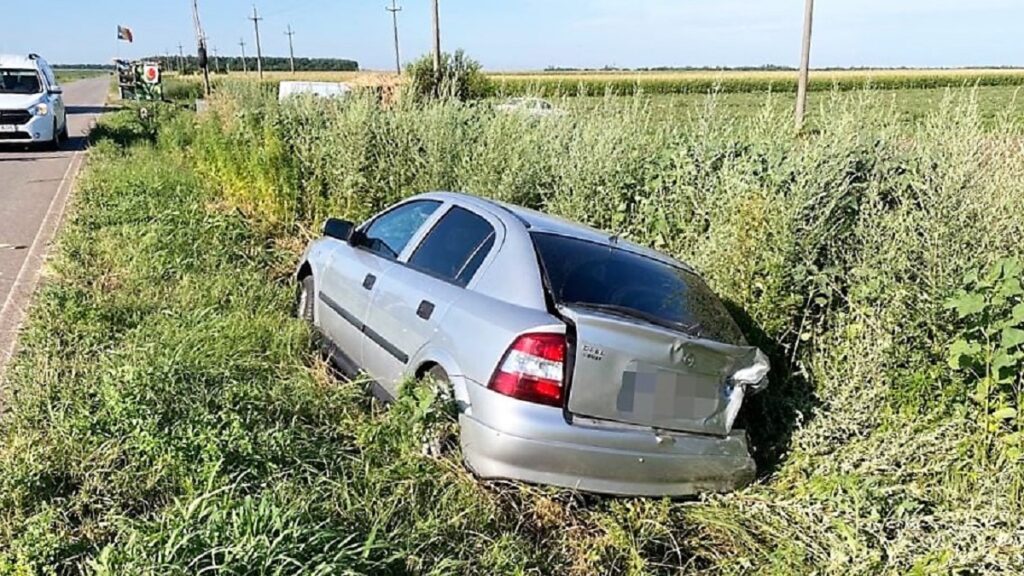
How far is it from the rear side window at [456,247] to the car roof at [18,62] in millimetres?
18914

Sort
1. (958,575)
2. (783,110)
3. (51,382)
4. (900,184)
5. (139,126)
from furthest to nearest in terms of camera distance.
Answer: (139,126), (783,110), (900,184), (51,382), (958,575)

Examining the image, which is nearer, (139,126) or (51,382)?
(51,382)

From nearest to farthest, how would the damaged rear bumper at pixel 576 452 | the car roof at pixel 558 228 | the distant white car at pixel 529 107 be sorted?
the damaged rear bumper at pixel 576 452 → the car roof at pixel 558 228 → the distant white car at pixel 529 107

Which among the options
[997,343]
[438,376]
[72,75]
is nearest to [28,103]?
[438,376]

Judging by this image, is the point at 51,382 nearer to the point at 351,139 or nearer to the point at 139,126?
the point at 351,139

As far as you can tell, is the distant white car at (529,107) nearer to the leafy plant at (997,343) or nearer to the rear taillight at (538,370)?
the leafy plant at (997,343)

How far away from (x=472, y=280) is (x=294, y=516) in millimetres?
1648

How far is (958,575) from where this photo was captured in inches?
139

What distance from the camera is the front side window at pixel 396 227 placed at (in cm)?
539

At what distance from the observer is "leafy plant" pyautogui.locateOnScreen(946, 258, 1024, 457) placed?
4070 millimetres

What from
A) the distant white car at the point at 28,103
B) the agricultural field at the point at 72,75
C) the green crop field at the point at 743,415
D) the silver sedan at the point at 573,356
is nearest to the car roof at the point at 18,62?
the distant white car at the point at 28,103

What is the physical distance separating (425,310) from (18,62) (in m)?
19.8

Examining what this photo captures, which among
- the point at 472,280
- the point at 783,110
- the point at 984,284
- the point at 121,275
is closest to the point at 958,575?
the point at 984,284

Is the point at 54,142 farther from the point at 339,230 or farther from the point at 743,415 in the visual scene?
the point at 743,415
